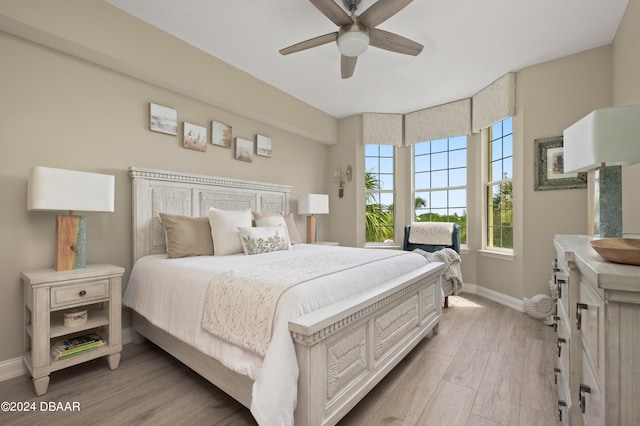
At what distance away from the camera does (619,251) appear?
85 centimetres

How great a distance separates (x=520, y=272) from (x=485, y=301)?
64 centimetres

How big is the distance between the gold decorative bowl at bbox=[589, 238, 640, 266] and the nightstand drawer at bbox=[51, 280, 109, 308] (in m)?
2.76

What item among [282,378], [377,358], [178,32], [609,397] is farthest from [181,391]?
[178,32]

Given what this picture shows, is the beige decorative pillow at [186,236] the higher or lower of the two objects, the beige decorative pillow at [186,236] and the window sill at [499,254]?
the higher

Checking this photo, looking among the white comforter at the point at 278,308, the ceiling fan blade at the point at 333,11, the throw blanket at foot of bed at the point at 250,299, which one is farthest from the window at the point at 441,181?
the throw blanket at foot of bed at the point at 250,299

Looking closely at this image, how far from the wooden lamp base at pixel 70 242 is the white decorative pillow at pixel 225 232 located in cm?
95

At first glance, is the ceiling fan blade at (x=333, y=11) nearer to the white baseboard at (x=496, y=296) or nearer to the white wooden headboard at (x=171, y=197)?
the white wooden headboard at (x=171, y=197)

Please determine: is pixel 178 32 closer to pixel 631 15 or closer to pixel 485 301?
pixel 631 15

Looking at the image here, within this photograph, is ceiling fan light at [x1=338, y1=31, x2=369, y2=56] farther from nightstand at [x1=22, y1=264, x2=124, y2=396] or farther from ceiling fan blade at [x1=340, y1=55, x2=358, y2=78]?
nightstand at [x1=22, y1=264, x2=124, y2=396]

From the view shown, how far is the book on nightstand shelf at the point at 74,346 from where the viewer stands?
1980mm

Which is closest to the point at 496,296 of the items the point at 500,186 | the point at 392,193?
the point at 500,186

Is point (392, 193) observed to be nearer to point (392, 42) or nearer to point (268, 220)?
point (268, 220)

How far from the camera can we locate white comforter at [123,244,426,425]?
126 centimetres

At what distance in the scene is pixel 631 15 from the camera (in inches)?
92.6
